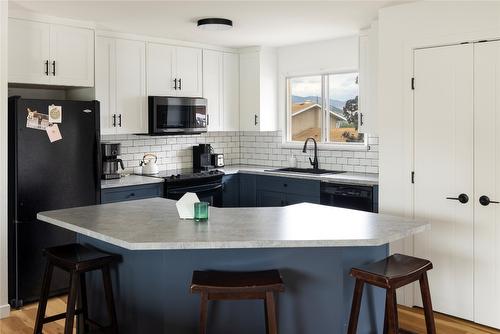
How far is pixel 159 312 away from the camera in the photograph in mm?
2734

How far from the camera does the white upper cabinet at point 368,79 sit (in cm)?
444

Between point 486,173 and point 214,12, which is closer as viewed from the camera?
point 486,173

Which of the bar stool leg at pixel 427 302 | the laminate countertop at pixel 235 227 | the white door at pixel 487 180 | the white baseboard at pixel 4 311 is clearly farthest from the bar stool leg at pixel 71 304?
the white door at pixel 487 180

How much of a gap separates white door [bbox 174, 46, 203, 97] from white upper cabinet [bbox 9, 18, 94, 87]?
1.12m

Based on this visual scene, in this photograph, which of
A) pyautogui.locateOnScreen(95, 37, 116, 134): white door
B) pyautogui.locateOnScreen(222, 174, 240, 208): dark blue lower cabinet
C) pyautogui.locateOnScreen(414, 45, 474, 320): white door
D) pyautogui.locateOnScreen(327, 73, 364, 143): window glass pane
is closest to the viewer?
pyautogui.locateOnScreen(414, 45, 474, 320): white door

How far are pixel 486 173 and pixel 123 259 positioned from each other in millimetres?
2432

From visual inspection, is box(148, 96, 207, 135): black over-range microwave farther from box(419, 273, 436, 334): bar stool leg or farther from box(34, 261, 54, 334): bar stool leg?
box(419, 273, 436, 334): bar stool leg

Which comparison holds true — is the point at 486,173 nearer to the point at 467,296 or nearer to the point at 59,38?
the point at 467,296

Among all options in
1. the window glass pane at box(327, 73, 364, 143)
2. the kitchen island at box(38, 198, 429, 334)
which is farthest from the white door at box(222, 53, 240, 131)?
the kitchen island at box(38, 198, 429, 334)

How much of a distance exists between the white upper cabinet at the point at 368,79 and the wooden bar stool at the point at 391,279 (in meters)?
2.00

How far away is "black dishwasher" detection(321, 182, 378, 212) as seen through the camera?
4.69m

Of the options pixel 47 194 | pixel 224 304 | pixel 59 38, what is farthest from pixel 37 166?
pixel 224 304

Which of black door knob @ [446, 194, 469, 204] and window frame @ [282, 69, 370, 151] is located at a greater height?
window frame @ [282, 69, 370, 151]

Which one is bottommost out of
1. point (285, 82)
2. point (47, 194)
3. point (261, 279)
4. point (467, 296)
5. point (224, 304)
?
point (467, 296)
